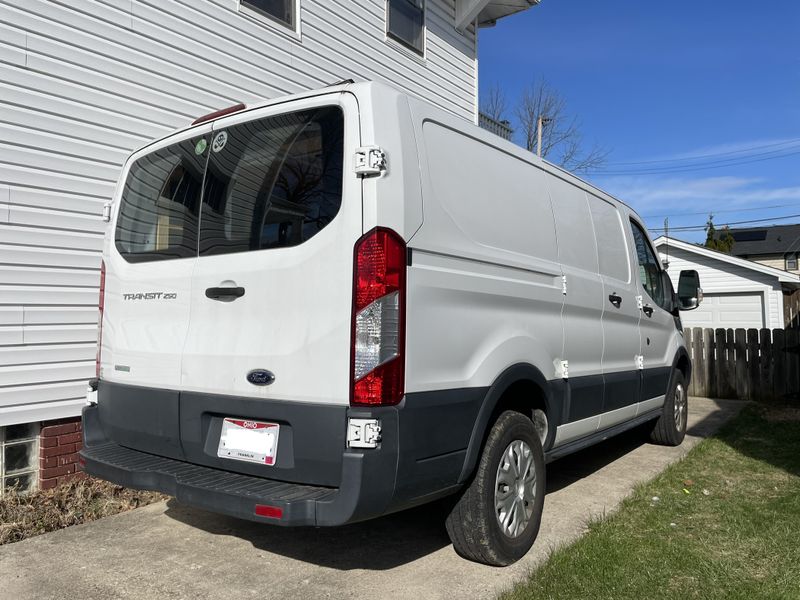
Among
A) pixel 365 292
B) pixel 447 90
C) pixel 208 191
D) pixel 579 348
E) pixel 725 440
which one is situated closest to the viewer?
pixel 365 292

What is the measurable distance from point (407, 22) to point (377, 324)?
24.2 feet

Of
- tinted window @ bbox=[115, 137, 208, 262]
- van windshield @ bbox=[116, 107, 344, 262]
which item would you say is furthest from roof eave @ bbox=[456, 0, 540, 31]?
van windshield @ bbox=[116, 107, 344, 262]

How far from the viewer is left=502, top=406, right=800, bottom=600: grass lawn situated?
3.23 m

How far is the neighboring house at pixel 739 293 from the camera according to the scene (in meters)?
21.0

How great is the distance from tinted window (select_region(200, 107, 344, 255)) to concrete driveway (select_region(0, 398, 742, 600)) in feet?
5.65

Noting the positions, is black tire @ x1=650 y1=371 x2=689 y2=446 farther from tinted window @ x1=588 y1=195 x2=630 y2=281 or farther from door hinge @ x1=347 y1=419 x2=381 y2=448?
door hinge @ x1=347 y1=419 x2=381 y2=448

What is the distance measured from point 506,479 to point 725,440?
440cm

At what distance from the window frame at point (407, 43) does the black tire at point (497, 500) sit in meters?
6.39

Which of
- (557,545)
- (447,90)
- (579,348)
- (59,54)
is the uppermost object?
(447,90)

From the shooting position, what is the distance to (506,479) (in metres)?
3.53

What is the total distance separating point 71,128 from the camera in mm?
5070

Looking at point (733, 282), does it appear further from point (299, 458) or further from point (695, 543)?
point (299, 458)

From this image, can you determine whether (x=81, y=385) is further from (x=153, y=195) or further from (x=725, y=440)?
(x=725, y=440)

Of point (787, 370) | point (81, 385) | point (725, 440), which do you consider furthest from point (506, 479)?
point (787, 370)
